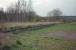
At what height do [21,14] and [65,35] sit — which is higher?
[21,14]

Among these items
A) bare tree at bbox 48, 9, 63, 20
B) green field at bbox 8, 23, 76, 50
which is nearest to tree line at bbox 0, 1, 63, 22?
bare tree at bbox 48, 9, 63, 20

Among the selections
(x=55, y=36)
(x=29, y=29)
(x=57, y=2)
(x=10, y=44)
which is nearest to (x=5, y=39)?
(x=10, y=44)

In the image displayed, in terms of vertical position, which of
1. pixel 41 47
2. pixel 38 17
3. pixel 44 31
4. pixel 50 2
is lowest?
pixel 41 47

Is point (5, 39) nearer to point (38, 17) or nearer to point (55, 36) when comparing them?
point (38, 17)

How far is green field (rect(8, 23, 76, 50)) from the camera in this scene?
7.48 ft

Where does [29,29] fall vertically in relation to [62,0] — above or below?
below

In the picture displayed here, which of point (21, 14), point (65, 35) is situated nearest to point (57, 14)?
point (65, 35)

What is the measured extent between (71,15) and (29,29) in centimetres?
61

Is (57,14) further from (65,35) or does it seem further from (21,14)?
(21,14)

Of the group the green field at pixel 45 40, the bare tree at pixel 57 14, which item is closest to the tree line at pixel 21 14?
the bare tree at pixel 57 14

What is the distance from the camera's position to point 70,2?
2391 millimetres

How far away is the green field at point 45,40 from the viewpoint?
7.48 ft

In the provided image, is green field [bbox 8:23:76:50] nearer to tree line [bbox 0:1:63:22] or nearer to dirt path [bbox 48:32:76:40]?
dirt path [bbox 48:32:76:40]

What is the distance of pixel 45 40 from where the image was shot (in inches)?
91.7
